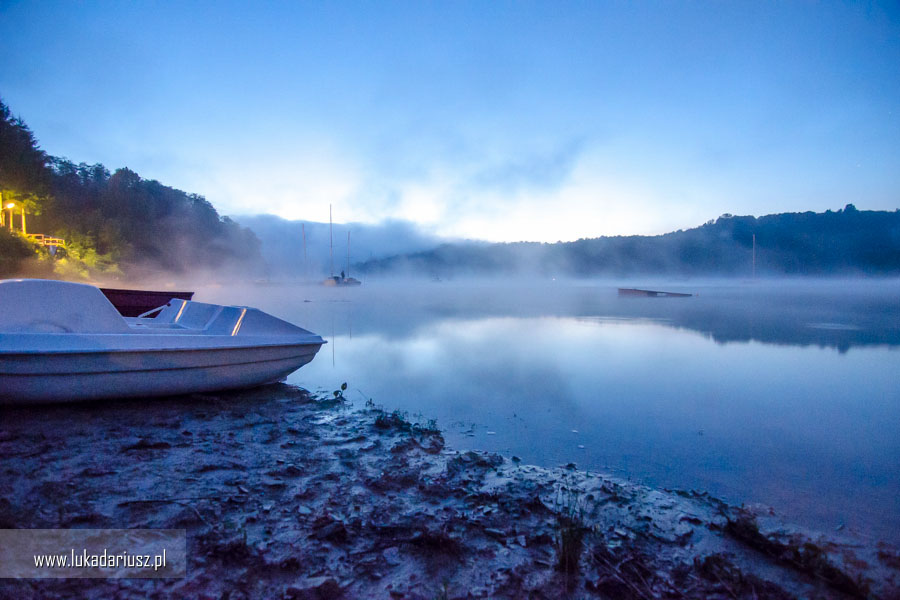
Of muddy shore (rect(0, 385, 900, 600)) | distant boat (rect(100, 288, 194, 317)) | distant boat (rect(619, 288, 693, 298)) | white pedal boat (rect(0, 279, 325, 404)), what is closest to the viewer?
muddy shore (rect(0, 385, 900, 600))

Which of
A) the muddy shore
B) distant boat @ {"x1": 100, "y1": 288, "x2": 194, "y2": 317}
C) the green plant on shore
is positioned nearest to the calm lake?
the muddy shore

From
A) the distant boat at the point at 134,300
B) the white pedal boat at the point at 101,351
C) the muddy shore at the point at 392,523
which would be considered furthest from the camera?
the distant boat at the point at 134,300

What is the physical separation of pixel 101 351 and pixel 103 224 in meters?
48.1

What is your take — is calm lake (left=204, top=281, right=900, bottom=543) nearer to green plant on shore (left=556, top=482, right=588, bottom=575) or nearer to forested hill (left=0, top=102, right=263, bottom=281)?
green plant on shore (left=556, top=482, right=588, bottom=575)

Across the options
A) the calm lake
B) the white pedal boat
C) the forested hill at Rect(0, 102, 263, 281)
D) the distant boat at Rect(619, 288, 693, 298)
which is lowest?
the calm lake

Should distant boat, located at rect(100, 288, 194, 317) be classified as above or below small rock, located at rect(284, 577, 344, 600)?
above

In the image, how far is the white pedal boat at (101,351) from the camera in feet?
13.4

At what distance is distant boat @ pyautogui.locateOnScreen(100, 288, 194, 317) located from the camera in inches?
361

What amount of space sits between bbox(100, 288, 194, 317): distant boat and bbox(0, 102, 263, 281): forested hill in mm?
15269

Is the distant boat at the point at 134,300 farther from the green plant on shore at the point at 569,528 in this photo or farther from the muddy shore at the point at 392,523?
the green plant on shore at the point at 569,528

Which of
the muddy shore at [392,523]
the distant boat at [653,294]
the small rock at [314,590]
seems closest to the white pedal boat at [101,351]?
the muddy shore at [392,523]

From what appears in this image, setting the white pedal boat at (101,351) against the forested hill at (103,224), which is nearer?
the white pedal boat at (101,351)

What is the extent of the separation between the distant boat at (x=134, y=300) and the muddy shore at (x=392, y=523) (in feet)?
19.7

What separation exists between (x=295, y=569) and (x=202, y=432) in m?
2.57
